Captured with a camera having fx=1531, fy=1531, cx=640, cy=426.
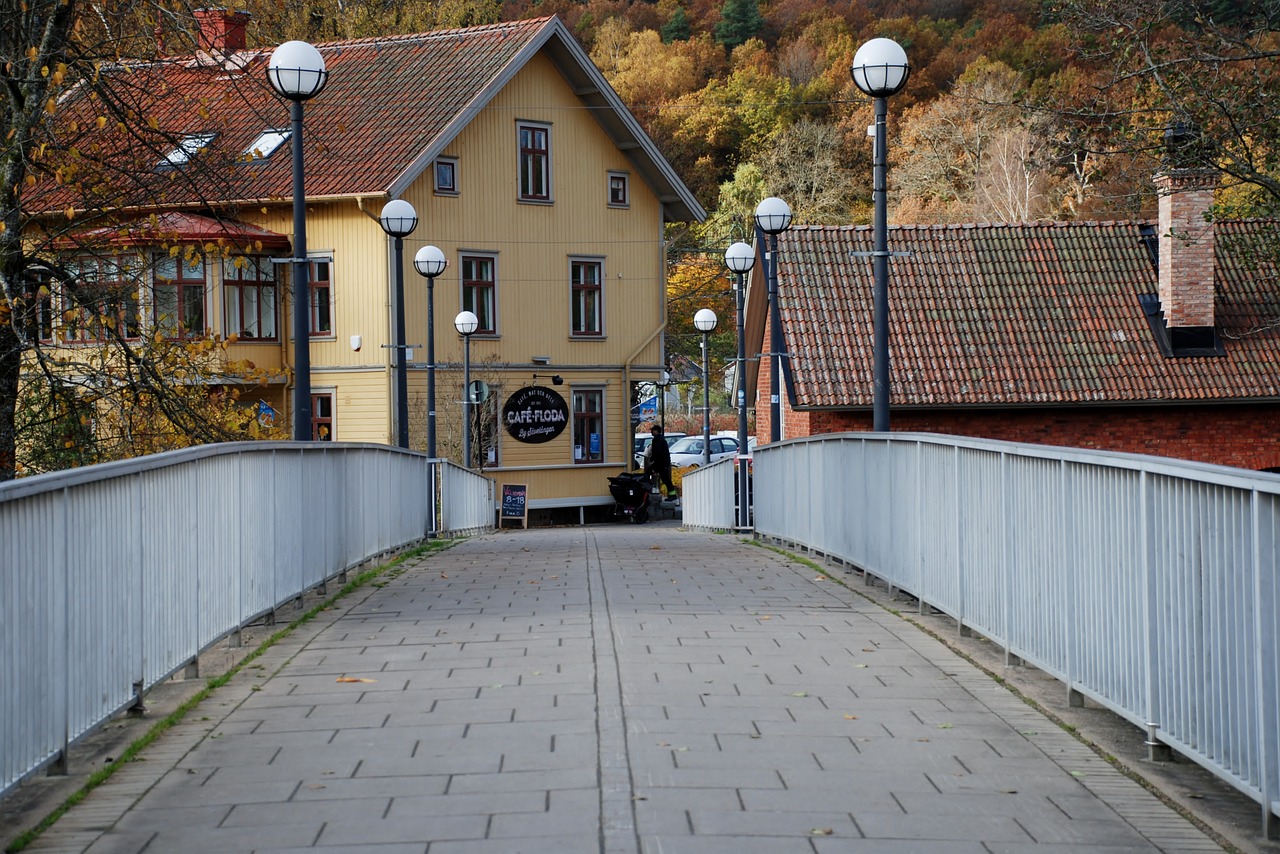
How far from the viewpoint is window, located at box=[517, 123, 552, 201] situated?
129 ft

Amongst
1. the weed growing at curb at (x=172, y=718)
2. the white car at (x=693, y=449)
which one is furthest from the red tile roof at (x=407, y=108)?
the weed growing at curb at (x=172, y=718)

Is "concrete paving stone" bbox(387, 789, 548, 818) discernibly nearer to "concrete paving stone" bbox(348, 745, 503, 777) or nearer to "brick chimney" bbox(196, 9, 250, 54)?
"concrete paving stone" bbox(348, 745, 503, 777)

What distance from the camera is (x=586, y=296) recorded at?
41.0m

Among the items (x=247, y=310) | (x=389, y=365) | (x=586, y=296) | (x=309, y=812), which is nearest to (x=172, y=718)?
(x=309, y=812)

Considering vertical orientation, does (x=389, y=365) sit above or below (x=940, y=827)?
above

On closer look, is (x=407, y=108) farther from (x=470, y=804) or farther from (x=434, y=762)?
(x=470, y=804)

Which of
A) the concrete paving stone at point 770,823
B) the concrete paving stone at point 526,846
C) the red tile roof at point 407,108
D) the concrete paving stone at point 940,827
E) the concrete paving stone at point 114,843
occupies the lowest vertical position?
the concrete paving stone at point 940,827

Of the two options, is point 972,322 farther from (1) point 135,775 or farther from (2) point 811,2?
(2) point 811,2

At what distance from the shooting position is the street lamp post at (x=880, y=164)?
13156 mm

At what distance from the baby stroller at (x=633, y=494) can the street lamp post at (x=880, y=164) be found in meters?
25.6

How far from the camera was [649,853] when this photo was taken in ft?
15.4

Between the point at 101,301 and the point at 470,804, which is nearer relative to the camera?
the point at 470,804

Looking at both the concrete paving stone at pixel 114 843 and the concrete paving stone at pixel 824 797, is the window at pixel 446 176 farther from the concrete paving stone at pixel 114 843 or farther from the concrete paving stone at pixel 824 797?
Answer: the concrete paving stone at pixel 114 843

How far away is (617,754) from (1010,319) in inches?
1090
